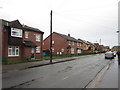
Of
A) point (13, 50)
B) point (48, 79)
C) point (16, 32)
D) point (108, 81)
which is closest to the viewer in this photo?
point (108, 81)

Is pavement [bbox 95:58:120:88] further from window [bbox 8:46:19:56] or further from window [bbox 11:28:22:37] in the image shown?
window [bbox 11:28:22:37]

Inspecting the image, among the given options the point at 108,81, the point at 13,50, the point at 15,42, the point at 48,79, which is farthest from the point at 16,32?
the point at 108,81

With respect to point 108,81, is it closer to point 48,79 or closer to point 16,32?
point 48,79

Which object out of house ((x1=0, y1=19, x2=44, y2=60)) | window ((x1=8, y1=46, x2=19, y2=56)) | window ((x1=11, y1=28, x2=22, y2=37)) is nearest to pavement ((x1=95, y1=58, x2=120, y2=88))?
house ((x1=0, y1=19, x2=44, y2=60))

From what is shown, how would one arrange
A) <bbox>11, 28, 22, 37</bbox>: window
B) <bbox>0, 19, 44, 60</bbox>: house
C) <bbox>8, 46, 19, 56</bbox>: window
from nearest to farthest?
<bbox>0, 19, 44, 60</bbox>: house
<bbox>8, 46, 19, 56</bbox>: window
<bbox>11, 28, 22, 37</bbox>: window

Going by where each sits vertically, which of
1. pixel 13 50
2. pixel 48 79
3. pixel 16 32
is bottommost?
pixel 48 79

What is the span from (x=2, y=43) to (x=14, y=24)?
3.73 m

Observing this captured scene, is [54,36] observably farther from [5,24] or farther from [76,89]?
[76,89]

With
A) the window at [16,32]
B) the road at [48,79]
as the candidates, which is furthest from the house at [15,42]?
the road at [48,79]

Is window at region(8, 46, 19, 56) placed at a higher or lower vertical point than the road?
higher

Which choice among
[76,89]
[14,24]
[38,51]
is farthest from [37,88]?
[38,51]

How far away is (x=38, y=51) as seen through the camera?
110 ft

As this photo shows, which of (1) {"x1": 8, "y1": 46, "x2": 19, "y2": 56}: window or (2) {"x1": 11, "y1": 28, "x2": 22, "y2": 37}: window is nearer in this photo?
(1) {"x1": 8, "y1": 46, "x2": 19, "y2": 56}: window

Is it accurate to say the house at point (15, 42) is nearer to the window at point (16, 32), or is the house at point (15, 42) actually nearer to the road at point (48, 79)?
the window at point (16, 32)
